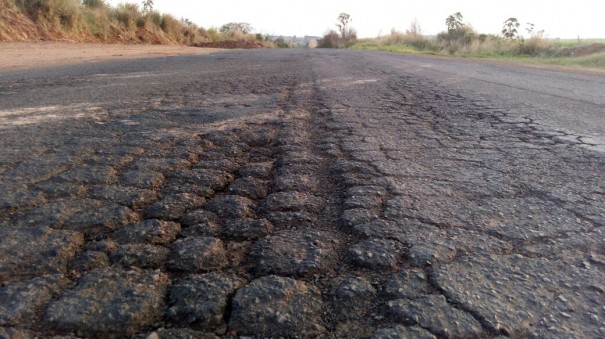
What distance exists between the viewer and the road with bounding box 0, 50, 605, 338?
125 cm

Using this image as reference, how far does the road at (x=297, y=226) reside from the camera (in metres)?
1.25

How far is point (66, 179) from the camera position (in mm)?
2201

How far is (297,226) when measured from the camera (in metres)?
1.82

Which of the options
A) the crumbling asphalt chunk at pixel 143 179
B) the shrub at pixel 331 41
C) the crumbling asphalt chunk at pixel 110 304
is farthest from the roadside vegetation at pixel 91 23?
the shrub at pixel 331 41

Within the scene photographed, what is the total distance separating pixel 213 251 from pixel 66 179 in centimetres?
105

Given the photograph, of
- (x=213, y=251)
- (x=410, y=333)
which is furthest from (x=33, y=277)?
(x=410, y=333)

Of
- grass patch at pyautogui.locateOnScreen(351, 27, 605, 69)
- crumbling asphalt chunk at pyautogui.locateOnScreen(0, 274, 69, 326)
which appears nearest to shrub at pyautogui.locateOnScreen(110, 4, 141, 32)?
grass patch at pyautogui.locateOnScreen(351, 27, 605, 69)

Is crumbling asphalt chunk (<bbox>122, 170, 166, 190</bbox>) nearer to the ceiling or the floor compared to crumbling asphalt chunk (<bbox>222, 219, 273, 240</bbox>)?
nearer to the ceiling

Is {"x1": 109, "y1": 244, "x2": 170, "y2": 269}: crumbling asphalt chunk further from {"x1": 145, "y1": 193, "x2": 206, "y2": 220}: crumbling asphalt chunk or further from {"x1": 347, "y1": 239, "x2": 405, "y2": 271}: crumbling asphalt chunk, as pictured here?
{"x1": 347, "y1": 239, "x2": 405, "y2": 271}: crumbling asphalt chunk

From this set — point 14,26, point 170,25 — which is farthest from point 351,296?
point 170,25

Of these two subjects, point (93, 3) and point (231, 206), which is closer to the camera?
point (231, 206)

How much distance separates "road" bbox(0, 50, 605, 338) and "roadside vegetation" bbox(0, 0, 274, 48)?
11.9 meters

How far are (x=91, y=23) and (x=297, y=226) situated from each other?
18289 mm

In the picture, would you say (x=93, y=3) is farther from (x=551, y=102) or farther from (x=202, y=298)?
(x=202, y=298)
